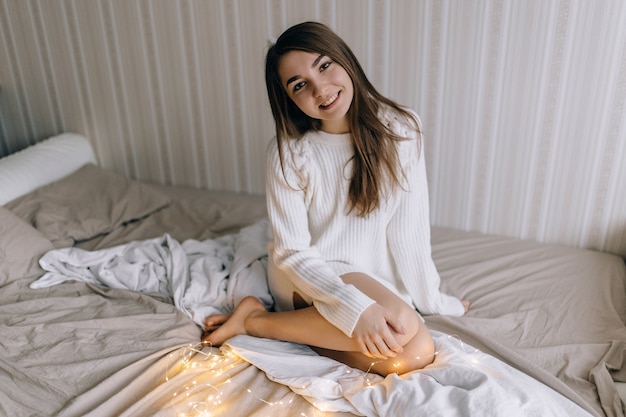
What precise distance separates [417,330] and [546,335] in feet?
1.27

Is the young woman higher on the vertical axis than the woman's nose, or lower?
lower

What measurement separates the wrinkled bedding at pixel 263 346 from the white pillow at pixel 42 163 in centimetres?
19

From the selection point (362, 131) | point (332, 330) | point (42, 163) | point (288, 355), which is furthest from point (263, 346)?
point (42, 163)

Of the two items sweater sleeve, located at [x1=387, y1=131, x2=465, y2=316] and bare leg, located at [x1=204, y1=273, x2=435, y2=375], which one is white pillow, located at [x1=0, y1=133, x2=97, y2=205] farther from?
sweater sleeve, located at [x1=387, y1=131, x2=465, y2=316]

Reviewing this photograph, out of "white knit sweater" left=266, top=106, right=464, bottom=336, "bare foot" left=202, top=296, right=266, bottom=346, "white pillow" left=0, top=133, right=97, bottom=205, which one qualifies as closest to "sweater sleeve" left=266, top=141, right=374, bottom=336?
"white knit sweater" left=266, top=106, right=464, bottom=336

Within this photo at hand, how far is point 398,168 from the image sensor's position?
137 centimetres

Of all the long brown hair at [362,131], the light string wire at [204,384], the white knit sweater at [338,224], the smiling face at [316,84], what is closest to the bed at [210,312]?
the light string wire at [204,384]

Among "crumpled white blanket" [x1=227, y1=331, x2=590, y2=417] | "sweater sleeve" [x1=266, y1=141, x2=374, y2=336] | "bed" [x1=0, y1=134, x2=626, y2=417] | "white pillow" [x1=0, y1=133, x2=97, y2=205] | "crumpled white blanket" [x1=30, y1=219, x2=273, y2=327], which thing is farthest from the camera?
"white pillow" [x1=0, y1=133, x2=97, y2=205]

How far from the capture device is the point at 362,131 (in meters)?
1.33

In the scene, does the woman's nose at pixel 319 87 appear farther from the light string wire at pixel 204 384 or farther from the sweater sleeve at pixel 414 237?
the light string wire at pixel 204 384

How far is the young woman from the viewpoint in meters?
1.22

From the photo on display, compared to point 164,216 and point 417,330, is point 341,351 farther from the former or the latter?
point 164,216

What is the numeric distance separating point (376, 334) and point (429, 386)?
0.15 m

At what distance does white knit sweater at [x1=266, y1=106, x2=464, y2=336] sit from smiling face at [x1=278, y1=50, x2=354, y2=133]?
119 mm
